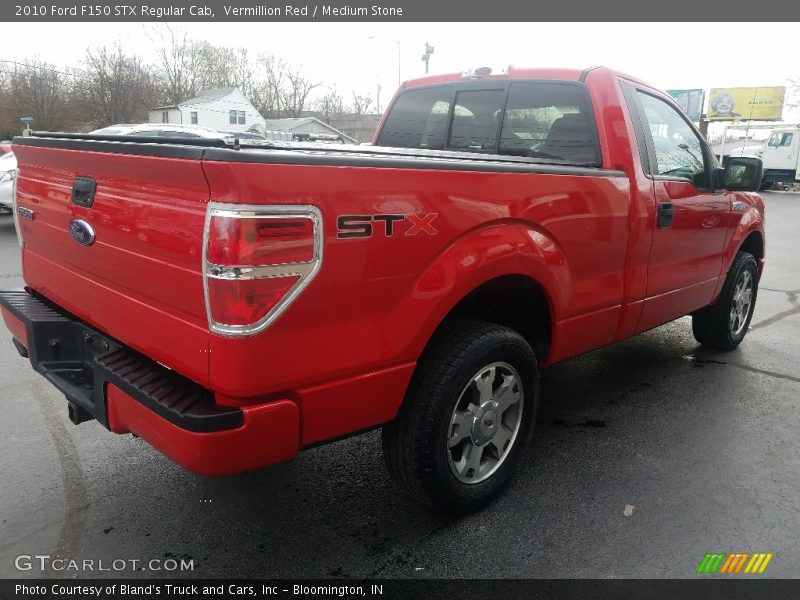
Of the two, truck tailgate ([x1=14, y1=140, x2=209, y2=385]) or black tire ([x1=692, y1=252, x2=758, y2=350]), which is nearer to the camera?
truck tailgate ([x1=14, y1=140, x2=209, y2=385])

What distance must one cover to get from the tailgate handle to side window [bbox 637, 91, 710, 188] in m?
2.90

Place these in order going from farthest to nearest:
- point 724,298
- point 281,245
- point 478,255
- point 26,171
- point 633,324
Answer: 1. point 724,298
2. point 633,324
3. point 26,171
4. point 478,255
5. point 281,245

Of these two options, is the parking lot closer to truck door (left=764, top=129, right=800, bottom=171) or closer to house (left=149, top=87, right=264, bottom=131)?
truck door (left=764, top=129, right=800, bottom=171)

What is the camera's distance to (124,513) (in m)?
2.71

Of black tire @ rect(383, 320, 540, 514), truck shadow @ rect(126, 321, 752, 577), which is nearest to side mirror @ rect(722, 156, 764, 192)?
truck shadow @ rect(126, 321, 752, 577)

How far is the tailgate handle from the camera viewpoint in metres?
2.32

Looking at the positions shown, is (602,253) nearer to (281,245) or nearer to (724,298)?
(281,245)

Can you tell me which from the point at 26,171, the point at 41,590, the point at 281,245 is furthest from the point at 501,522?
the point at 26,171

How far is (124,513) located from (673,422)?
308 centimetres

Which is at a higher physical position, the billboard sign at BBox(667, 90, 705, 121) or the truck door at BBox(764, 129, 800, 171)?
the billboard sign at BBox(667, 90, 705, 121)

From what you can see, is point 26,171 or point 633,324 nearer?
point 26,171

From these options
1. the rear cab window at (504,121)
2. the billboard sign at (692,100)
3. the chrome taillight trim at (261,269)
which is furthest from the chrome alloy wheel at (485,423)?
the billboard sign at (692,100)

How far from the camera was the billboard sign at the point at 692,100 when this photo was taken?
40625 millimetres

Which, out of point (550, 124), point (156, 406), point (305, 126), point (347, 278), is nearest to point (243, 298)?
point (347, 278)
